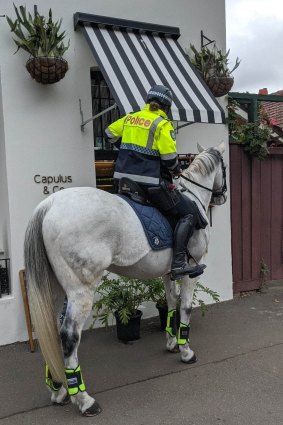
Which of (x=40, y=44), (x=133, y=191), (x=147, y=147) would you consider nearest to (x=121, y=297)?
(x=133, y=191)

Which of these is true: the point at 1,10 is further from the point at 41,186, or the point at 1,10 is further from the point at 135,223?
the point at 135,223

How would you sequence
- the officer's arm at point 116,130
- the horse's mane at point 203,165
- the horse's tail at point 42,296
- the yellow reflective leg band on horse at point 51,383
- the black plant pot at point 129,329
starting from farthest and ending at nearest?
the black plant pot at point 129,329 < the horse's mane at point 203,165 < the officer's arm at point 116,130 < the yellow reflective leg band on horse at point 51,383 < the horse's tail at point 42,296

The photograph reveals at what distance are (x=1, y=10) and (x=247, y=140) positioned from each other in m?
4.10

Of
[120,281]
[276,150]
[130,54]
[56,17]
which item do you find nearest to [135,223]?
[120,281]

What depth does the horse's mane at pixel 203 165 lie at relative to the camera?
4.77 meters

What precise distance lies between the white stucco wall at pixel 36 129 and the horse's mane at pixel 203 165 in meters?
1.50

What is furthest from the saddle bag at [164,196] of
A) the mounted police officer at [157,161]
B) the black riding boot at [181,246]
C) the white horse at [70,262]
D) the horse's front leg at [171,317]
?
the horse's front leg at [171,317]

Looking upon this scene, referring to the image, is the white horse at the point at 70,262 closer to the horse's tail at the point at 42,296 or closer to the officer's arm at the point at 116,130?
the horse's tail at the point at 42,296

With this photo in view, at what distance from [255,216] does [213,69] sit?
259 centimetres

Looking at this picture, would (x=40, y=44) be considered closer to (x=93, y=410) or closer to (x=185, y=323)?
(x=185, y=323)

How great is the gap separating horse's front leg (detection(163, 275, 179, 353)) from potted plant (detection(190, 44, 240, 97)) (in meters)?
3.00

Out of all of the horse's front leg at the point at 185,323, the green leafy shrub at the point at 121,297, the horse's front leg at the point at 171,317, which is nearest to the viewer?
the horse's front leg at the point at 185,323

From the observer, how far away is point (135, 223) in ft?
12.6

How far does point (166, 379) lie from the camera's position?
4.19 meters
